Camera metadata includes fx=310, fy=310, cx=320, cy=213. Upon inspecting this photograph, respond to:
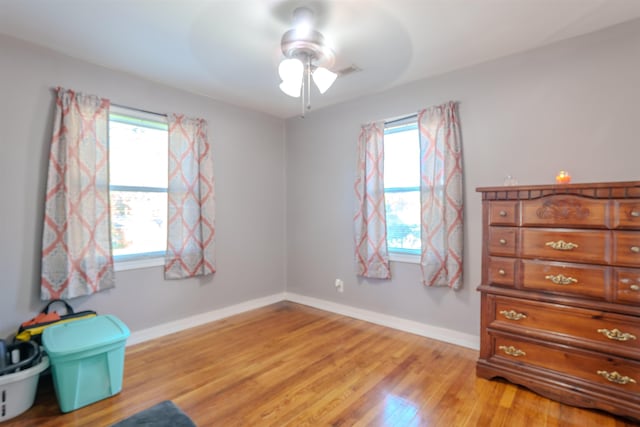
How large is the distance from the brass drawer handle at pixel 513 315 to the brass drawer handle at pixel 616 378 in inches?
18.2

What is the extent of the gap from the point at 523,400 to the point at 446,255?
3.89 feet

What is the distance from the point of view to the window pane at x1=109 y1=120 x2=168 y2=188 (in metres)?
2.82

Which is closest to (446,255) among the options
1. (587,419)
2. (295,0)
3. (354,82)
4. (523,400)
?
(523,400)

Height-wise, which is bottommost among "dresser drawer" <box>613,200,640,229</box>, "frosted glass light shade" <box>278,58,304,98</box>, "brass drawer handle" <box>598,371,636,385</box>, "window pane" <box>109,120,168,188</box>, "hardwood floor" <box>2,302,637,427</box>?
"hardwood floor" <box>2,302,637,427</box>

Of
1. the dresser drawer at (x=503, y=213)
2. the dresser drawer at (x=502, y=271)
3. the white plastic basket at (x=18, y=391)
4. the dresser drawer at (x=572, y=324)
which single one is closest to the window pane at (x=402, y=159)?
the dresser drawer at (x=503, y=213)

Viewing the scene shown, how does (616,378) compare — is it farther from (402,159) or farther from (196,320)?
(196,320)

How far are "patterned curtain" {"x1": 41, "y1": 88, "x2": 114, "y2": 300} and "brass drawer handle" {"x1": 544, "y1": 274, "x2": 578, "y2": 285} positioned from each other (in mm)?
3384

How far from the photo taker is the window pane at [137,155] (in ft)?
9.25

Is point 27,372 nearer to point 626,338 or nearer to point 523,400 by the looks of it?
point 523,400

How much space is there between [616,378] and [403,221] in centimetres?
188

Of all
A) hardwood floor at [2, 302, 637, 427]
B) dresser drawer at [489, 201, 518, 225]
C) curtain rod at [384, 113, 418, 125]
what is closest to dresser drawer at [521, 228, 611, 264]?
dresser drawer at [489, 201, 518, 225]

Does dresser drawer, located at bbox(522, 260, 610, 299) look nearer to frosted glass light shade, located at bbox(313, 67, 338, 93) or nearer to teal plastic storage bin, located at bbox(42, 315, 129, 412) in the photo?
frosted glass light shade, located at bbox(313, 67, 338, 93)

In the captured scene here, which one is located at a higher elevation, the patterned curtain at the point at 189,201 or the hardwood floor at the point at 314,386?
the patterned curtain at the point at 189,201

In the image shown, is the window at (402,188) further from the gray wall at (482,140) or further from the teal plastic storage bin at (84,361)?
the teal plastic storage bin at (84,361)
